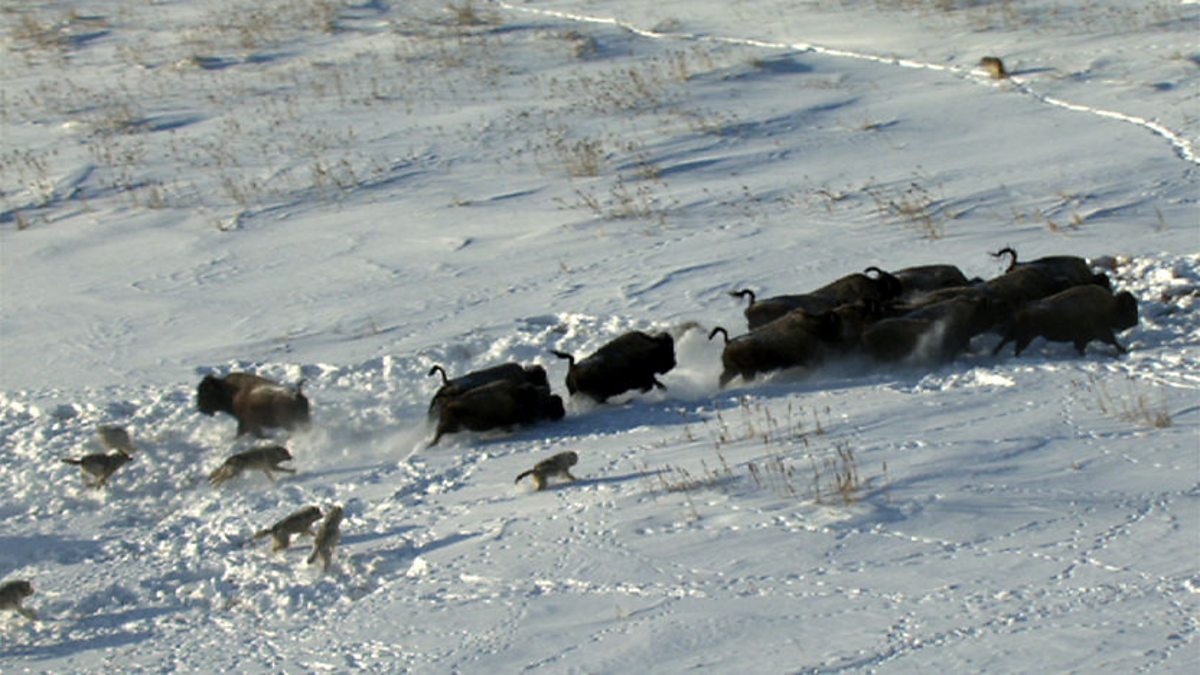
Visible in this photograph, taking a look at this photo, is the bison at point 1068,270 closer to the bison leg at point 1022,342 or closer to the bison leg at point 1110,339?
the bison leg at point 1110,339

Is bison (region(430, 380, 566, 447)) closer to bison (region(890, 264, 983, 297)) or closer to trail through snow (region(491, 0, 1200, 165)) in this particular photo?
bison (region(890, 264, 983, 297))

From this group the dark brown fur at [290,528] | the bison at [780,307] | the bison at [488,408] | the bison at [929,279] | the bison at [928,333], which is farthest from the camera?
the bison at [929,279]

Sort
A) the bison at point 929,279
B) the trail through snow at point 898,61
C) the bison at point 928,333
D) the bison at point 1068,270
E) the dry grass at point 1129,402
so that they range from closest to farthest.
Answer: the dry grass at point 1129,402 < the bison at point 928,333 < the bison at point 1068,270 < the bison at point 929,279 < the trail through snow at point 898,61

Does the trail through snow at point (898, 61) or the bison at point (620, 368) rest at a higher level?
the trail through snow at point (898, 61)

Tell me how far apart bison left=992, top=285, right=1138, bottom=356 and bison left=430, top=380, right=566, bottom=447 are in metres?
3.42

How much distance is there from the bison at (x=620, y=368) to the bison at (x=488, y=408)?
0.52 meters

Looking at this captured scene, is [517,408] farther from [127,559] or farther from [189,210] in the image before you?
[189,210]

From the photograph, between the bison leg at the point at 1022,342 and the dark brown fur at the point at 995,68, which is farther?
the dark brown fur at the point at 995,68

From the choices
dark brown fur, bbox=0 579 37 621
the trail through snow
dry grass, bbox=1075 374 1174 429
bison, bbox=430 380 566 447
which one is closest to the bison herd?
bison, bbox=430 380 566 447

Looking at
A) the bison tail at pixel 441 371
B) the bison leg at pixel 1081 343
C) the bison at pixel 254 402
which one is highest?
the bison leg at pixel 1081 343

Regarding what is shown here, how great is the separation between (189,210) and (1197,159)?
11.6 metres

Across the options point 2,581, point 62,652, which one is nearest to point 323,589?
point 62,652

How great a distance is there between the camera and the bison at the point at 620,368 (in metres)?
11.1

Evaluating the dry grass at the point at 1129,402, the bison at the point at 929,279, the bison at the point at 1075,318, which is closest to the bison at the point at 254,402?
the bison at the point at 929,279
